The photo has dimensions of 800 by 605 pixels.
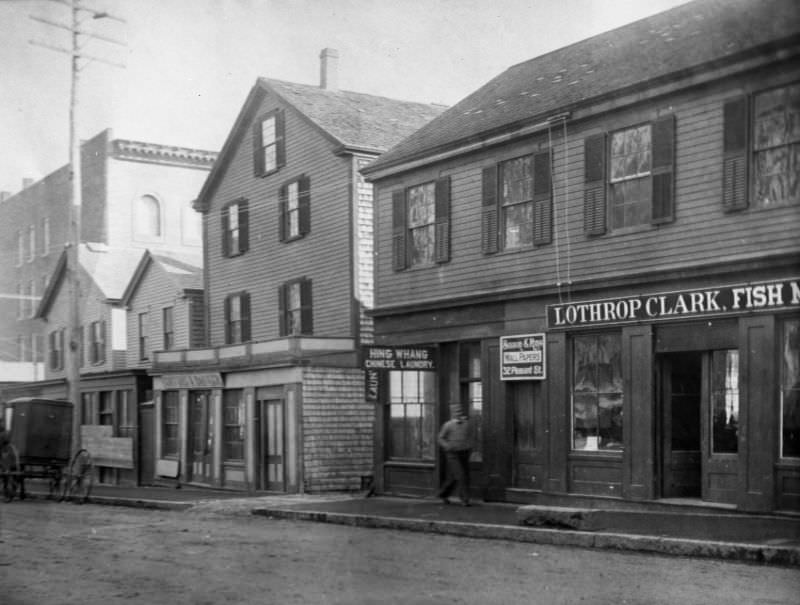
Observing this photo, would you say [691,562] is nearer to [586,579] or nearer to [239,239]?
[586,579]

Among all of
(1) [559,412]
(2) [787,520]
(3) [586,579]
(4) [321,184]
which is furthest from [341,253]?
(3) [586,579]

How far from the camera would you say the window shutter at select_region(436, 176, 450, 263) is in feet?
70.7

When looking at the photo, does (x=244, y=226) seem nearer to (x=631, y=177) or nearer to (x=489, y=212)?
(x=489, y=212)

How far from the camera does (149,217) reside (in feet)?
132

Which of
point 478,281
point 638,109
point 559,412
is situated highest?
point 638,109

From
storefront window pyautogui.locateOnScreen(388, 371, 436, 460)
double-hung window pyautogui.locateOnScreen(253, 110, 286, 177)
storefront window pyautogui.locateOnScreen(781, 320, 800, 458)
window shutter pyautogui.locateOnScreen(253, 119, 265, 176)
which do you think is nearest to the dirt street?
storefront window pyautogui.locateOnScreen(781, 320, 800, 458)

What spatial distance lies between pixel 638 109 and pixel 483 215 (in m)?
4.17

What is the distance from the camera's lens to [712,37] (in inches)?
674

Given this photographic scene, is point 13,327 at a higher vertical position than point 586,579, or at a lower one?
higher

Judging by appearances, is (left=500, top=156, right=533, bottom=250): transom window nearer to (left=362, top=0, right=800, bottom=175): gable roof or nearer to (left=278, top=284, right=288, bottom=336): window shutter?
(left=362, top=0, right=800, bottom=175): gable roof

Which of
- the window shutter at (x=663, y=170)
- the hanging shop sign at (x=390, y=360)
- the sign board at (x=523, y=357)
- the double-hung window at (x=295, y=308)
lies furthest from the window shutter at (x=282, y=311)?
the window shutter at (x=663, y=170)

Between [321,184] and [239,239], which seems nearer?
[321,184]

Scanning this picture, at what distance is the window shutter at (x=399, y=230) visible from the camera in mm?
22781

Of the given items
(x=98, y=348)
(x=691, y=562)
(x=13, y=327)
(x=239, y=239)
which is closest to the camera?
(x=691, y=562)
